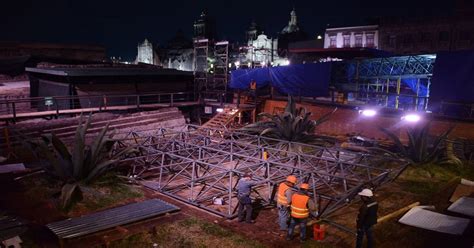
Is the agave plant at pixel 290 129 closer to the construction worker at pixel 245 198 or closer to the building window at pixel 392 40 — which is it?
the construction worker at pixel 245 198

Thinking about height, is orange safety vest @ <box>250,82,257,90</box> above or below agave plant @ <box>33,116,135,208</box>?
above

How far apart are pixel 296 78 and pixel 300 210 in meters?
16.9

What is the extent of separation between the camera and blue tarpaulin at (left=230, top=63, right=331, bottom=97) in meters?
23.1

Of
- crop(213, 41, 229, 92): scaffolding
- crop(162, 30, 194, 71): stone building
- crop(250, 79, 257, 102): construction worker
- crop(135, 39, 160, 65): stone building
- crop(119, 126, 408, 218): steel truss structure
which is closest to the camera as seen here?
crop(119, 126, 408, 218): steel truss structure

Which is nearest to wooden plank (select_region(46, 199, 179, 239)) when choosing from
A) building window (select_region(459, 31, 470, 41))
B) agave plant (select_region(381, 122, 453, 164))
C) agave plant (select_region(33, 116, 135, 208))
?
agave plant (select_region(33, 116, 135, 208))

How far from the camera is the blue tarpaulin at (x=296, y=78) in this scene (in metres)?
23.1

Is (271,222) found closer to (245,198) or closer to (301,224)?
(245,198)

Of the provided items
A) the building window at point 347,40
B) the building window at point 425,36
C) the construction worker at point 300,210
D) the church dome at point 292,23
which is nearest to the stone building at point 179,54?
the church dome at point 292,23

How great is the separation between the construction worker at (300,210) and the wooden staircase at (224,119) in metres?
13.9

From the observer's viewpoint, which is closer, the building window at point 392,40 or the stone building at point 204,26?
the building window at point 392,40

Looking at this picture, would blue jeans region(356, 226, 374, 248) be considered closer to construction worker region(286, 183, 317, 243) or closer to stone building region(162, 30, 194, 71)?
construction worker region(286, 183, 317, 243)

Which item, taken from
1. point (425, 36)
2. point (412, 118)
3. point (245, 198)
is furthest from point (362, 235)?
point (425, 36)

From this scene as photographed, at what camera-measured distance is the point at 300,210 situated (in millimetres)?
8328

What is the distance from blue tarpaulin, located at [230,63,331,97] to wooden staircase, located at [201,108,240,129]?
150 inches
